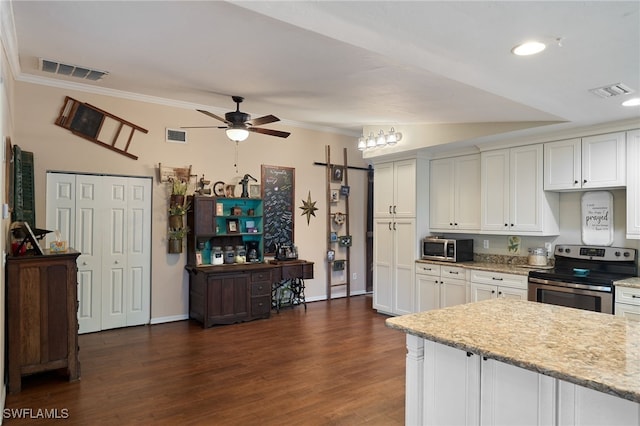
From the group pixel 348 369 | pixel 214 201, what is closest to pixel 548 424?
pixel 348 369

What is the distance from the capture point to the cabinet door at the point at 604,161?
152 inches

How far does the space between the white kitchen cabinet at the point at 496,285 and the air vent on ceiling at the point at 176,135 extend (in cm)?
403

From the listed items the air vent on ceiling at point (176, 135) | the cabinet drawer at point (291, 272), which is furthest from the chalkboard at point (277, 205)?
the air vent on ceiling at point (176, 135)

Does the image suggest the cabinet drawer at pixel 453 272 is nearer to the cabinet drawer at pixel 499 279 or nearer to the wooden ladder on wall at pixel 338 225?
the cabinet drawer at pixel 499 279

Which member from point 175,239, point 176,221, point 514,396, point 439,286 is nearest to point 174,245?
point 175,239

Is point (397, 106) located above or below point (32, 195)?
above

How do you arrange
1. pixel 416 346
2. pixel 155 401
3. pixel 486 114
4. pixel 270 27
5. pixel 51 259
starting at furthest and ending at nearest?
pixel 486 114 → pixel 51 259 → pixel 155 401 → pixel 270 27 → pixel 416 346

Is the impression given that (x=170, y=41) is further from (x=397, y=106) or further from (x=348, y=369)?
(x=348, y=369)

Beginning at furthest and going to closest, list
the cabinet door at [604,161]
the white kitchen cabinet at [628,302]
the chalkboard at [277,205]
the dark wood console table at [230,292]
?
the chalkboard at [277,205] < the dark wood console table at [230,292] < the cabinet door at [604,161] < the white kitchen cabinet at [628,302]

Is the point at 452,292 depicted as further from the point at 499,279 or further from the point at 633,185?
the point at 633,185

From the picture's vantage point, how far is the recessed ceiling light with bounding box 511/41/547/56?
2354mm

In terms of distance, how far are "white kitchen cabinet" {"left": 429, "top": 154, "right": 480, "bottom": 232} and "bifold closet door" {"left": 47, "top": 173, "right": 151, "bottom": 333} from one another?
379 cm

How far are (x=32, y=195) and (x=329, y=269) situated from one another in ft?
14.0

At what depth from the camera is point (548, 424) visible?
1725mm
